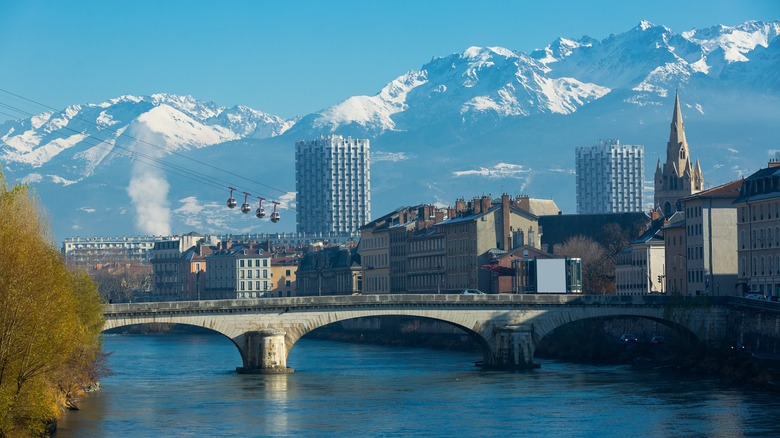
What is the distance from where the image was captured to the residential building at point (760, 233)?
11031 cm

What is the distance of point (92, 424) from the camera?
A: 7381cm

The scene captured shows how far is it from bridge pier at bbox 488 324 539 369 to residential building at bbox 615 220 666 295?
40194 millimetres

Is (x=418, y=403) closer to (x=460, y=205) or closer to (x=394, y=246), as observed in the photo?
(x=394, y=246)

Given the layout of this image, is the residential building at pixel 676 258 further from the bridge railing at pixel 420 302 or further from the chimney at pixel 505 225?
the chimney at pixel 505 225

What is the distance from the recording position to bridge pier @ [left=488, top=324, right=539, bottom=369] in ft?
347

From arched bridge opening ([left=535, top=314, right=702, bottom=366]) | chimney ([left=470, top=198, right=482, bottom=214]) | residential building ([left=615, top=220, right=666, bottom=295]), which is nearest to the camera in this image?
arched bridge opening ([left=535, top=314, right=702, bottom=366])

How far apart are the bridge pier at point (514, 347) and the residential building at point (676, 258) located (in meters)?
24.5

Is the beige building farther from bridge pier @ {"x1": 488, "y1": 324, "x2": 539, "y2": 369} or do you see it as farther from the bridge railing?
bridge pier @ {"x1": 488, "y1": 324, "x2": 539, "y2": 369}

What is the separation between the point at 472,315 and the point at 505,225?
56.8m

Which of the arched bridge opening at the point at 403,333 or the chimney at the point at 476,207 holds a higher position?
the chimney at the point at 476,207

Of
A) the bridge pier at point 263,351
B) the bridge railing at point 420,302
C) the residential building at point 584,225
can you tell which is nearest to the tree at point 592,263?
the residential building at point 584,225

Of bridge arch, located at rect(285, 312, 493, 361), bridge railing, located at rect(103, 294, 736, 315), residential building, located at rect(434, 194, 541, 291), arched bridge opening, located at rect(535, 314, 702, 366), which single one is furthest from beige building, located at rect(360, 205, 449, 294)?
bridge railing, located at rect(103, 294, 736, 315)

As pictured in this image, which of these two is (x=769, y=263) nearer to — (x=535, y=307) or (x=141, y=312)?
(x=535, y=307)

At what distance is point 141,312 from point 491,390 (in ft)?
74.2
